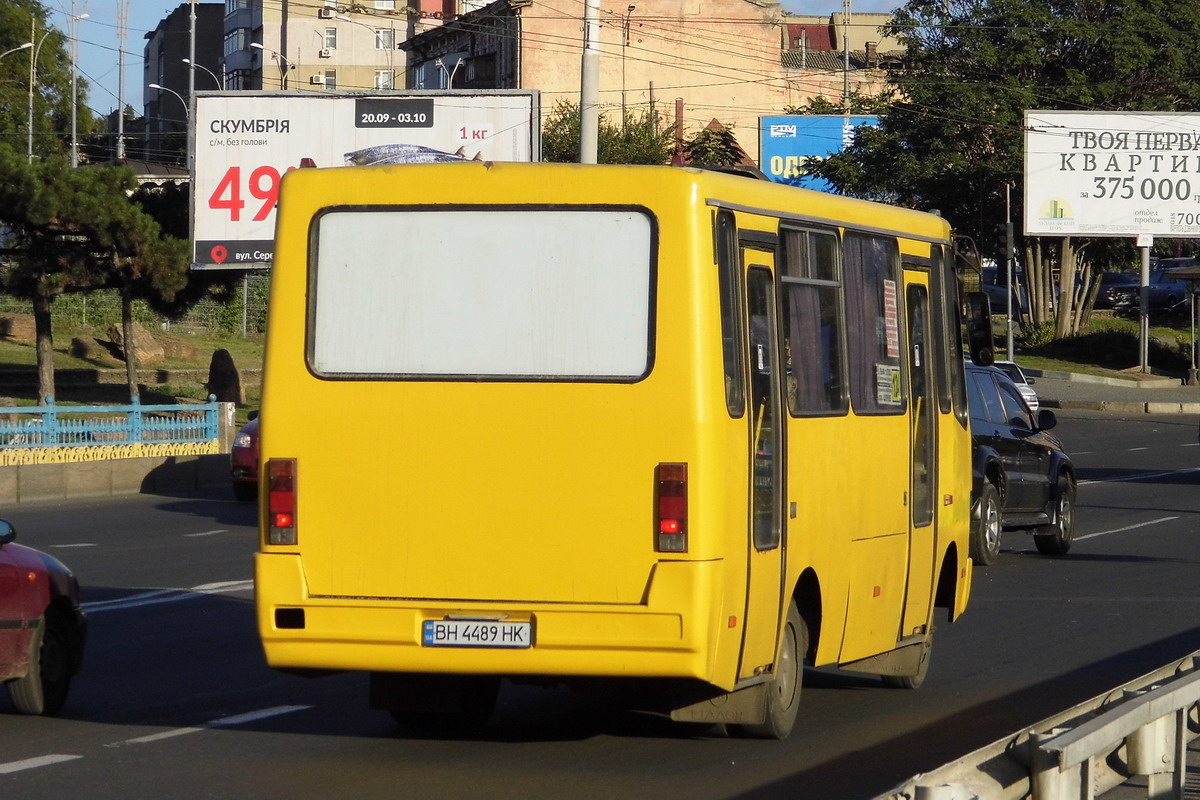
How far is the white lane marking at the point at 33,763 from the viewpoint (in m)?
7.64

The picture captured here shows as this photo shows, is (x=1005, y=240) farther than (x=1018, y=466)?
Yes

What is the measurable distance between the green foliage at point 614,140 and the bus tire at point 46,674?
5811 cm

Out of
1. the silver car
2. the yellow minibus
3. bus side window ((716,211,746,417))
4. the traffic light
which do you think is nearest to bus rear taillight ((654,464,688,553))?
the yellow minibus

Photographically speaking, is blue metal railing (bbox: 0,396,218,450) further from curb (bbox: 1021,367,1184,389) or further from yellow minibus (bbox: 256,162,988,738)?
curb (bbox: 1021,367,1184,389)

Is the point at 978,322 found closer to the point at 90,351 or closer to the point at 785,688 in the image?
the point at 785,688

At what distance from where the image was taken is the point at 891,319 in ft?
31.0

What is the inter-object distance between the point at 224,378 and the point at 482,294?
31.5 m

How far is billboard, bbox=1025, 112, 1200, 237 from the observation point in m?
55.2

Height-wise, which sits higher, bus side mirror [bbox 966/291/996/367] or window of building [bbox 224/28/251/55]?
window of building [bbox 224/28/251/55]

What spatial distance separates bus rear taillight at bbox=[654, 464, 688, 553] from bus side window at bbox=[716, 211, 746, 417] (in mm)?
382

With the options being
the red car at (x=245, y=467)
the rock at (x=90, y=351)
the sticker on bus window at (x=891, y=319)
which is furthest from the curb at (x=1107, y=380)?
the sticker on bus window at (x=891, y=319)

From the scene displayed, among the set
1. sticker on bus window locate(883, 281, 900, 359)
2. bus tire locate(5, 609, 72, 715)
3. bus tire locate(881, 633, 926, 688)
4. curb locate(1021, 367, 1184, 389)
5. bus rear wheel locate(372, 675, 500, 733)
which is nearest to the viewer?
bus rear wheel locate(372, 675, 500, 733)

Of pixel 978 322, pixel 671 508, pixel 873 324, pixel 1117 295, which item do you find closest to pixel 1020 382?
pixel 978 322

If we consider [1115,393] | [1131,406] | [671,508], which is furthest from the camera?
[1115,393]
